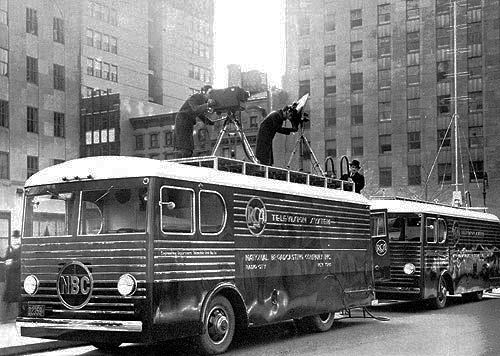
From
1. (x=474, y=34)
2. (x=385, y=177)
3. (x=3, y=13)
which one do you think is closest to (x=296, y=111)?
(x=3, y=13)

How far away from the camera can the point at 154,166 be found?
10.6 meters

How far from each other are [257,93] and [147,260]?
192ft

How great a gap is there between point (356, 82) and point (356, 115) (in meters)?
2.96

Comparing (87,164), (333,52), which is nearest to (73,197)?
(87,164)

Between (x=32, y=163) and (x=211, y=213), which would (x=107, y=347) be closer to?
(x=211, y=213)

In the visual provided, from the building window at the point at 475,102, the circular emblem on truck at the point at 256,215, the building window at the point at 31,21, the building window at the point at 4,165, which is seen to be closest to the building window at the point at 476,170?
the building window at the point at 475,102

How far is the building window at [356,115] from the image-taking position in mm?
69250

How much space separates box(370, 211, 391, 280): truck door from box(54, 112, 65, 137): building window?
3281 cm

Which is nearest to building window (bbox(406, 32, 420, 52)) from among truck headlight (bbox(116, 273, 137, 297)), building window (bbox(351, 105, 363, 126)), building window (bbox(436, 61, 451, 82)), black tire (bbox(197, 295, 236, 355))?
building window (bbox(436, 61, 451, 82))

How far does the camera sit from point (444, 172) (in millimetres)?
63938

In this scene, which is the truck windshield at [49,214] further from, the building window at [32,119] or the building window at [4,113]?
the building window at [32,119]

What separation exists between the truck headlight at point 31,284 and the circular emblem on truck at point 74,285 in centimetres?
44

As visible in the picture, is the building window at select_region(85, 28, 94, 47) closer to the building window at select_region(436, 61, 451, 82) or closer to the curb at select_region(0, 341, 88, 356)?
the building window at select_region(436, 61, 451, 82)

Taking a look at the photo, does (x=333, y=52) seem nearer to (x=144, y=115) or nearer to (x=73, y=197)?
(x=144, y=115)
